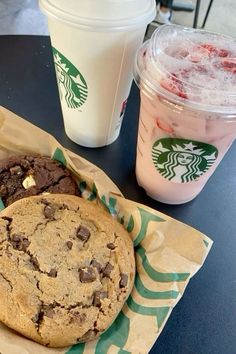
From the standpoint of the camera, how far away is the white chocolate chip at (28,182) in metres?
0.74

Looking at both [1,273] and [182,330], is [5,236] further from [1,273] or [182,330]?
[182,330]

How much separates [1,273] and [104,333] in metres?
0.17

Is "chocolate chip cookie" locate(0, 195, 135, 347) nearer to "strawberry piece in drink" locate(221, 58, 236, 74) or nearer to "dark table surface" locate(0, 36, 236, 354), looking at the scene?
"dark table surface" locate(0, 36, 236, 354)

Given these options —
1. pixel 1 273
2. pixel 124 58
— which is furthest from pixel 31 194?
pixel 124 58

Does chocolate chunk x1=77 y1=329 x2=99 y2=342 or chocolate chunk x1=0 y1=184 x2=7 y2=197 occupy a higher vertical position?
chocolate chunk x1=0 y1=184 x2=7 y2=197

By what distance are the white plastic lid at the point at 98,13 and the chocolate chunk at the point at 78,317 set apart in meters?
0.42

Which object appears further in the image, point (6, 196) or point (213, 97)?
point (6, 196)

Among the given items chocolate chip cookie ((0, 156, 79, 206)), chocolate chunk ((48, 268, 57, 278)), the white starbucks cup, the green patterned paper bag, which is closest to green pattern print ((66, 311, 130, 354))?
the green patterned paper bag

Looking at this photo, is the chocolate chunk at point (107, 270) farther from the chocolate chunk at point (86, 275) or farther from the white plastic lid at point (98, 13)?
the white plastic lid at point (98, 13)

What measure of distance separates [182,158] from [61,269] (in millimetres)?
252

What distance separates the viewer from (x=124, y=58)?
0.72 meters

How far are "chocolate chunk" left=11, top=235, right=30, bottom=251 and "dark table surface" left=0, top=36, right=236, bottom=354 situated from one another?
241mm

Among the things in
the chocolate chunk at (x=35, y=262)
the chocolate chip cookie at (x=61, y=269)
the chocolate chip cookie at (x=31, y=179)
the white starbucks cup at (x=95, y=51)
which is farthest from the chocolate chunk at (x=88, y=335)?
the white starbucks cup at (x=95, y=51)

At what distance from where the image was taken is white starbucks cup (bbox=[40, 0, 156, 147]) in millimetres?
659
